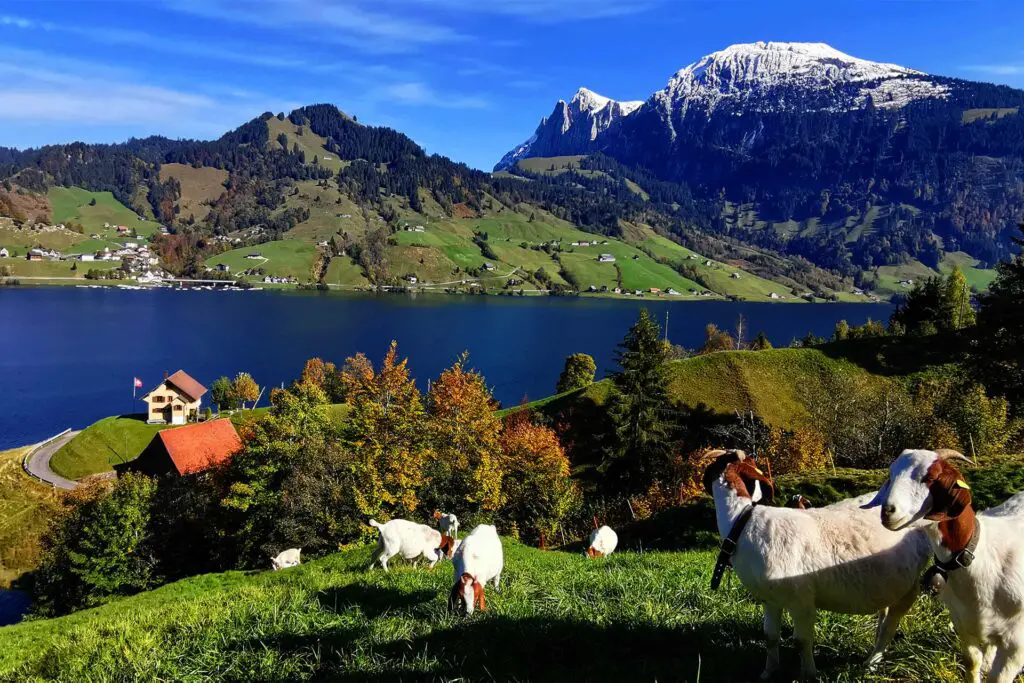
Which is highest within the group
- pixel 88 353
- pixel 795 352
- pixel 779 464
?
pixel 795 352

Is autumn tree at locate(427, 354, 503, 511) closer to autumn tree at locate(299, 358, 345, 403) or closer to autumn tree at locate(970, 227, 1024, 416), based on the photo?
autumn tree at locate(970, 227, 1024, 416)

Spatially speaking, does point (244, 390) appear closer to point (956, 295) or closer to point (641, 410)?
point (641, 410)

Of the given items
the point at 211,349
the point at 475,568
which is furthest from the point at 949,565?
the point at 211,349

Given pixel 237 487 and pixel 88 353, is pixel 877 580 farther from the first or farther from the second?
pixel 88 353

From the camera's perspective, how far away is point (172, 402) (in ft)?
265

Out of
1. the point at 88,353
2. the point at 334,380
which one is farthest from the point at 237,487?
the point at 88,353

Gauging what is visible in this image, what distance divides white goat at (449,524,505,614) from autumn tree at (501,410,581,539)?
24778mm

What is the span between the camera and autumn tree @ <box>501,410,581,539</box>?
35.4 m

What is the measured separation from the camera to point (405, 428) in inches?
1465

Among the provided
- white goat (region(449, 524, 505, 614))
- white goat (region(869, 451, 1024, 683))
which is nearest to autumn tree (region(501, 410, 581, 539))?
white goat (region(449, 524, 505, 614))

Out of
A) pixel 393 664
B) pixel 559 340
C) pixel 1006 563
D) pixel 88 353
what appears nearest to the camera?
pixel 1006 563

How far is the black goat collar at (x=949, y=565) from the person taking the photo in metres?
3.91

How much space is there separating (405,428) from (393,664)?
3203 cm

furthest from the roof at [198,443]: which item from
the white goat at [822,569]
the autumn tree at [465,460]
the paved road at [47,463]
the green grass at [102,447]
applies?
the white goat at [822,569]
